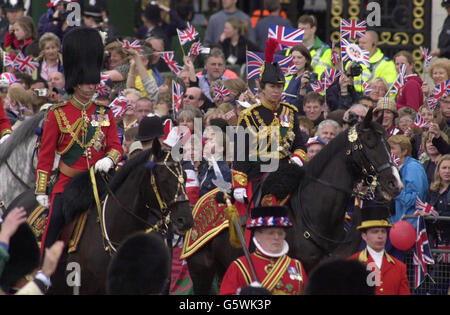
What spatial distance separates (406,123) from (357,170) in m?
3.32

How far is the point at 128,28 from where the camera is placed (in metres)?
22.3

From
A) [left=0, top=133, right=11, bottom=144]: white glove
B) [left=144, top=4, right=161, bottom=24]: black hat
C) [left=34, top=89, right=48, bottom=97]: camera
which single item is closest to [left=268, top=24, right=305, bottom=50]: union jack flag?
[left=34, top=89, right=48, bottom=97]: camera

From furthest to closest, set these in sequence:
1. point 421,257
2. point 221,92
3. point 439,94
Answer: point 221,92, point 439,94, point 421,257

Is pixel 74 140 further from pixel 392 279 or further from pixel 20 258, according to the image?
pixel 392 279

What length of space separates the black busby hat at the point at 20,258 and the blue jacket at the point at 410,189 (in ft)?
18.3

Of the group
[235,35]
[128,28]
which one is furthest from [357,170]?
[128,28]

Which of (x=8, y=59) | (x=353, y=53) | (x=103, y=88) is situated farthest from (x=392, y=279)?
(x=8, y=59)

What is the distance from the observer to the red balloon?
1241 cm

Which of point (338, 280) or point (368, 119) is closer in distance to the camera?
point (338, 280)

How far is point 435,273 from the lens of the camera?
12.5 m

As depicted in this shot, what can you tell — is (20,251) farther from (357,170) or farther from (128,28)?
(128,28)

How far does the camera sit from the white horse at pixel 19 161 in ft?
41.1

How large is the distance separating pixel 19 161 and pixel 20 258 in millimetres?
4377

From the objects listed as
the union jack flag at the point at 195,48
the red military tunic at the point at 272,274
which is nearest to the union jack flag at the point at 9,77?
the union jack flag at the point at 195,48
